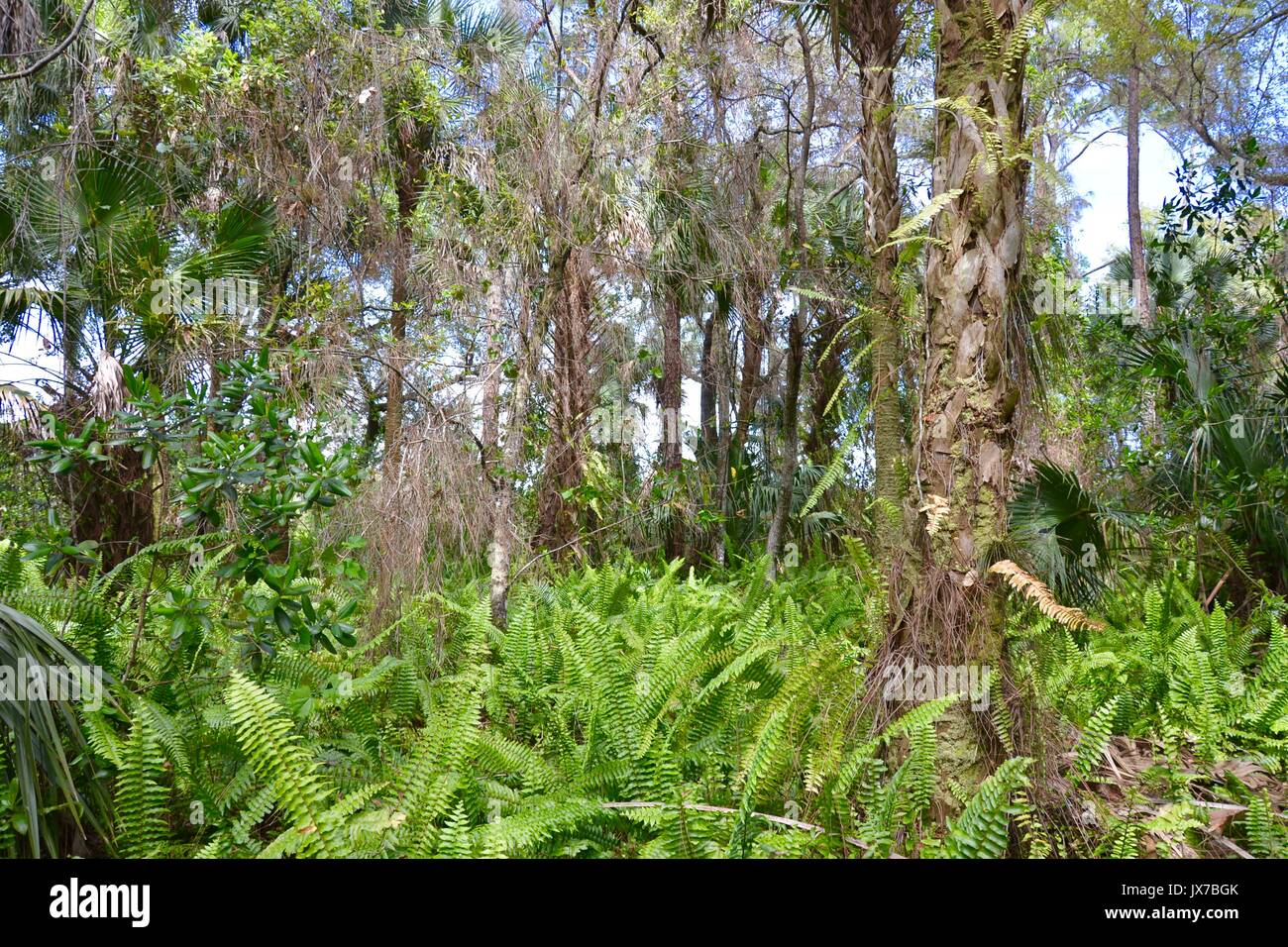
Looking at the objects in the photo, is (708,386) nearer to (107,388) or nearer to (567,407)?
(567,407)

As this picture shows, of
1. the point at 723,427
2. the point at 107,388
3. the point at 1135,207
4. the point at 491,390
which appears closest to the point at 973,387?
the point at 491,390

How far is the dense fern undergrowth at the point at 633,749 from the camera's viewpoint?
275 centimetres

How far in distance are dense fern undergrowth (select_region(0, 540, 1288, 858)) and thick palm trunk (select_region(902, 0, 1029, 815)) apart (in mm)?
192

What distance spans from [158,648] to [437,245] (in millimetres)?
3258

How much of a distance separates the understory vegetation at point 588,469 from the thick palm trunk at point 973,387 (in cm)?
2

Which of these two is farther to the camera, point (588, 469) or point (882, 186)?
point (588, 469)

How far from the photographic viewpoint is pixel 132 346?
6.59 metres

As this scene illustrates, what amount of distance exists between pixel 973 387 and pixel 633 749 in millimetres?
1863

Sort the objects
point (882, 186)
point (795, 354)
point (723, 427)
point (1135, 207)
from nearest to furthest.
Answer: point (882, 186), point (795, 354), point (723, 427), point (1135, 207)

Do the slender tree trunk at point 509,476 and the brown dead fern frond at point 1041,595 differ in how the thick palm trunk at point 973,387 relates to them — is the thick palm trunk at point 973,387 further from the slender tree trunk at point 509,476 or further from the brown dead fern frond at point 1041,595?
the slender tree trunk at point 509,476

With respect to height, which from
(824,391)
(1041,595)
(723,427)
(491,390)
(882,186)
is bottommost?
(1041,595)

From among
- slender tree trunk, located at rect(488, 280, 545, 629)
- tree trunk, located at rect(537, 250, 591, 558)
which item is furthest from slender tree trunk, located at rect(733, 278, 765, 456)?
slender tree trunk, located at rect(488, 280, 545, 629)

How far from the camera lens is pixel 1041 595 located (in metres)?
2.64
